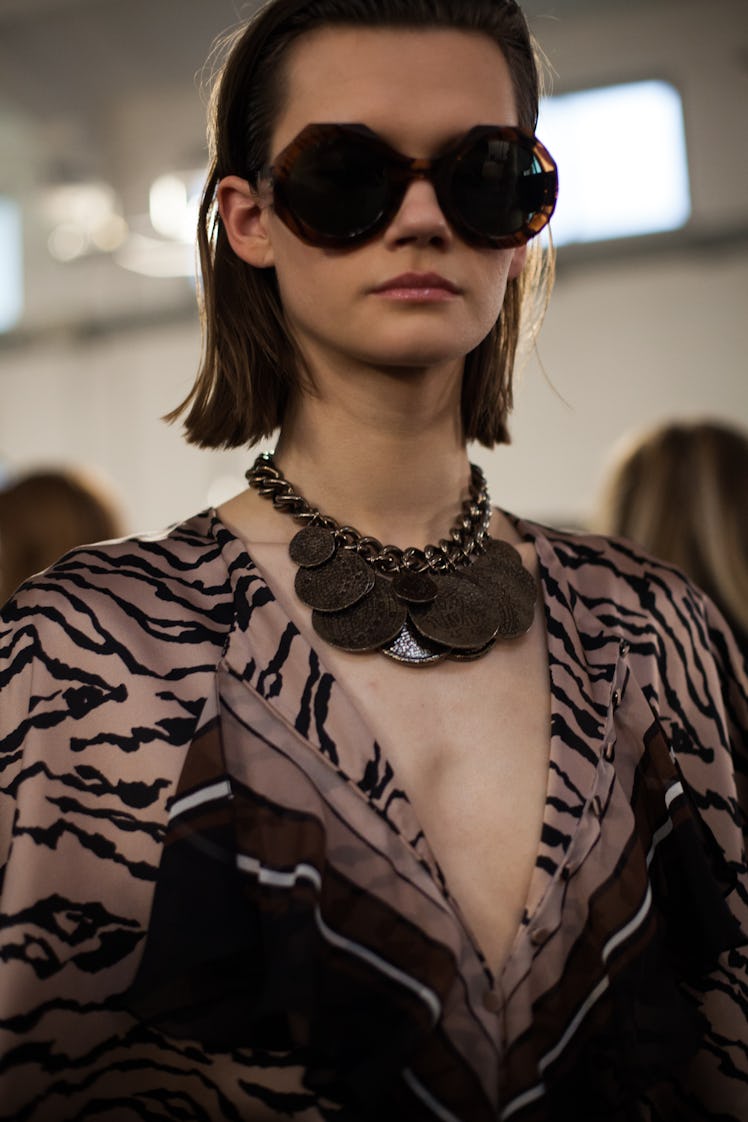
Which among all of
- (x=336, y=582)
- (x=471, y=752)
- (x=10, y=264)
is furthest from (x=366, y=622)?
(x=10, y=264)

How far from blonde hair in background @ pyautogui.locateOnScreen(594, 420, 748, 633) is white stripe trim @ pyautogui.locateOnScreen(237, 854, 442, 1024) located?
1.53 metres

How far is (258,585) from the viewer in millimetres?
1167

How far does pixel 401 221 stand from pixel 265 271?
0.88ft

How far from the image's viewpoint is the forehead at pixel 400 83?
1.12 metres

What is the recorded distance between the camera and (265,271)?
4.36 feet

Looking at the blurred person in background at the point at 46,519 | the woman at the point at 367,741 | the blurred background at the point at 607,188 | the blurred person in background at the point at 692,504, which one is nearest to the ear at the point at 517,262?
the woman at the point at 367,741

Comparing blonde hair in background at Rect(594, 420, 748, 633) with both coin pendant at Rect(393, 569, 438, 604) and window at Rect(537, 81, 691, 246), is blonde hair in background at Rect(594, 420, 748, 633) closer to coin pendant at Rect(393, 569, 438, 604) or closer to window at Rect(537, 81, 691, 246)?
coin pendant at Rect(393, 569, 438, 604)

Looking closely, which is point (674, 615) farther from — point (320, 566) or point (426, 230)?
point (426, 230)

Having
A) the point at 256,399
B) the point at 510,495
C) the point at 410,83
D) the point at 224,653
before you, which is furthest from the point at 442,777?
the point at 510,495

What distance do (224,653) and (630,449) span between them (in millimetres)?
1694

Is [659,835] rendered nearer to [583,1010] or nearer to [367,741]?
[583,1010]

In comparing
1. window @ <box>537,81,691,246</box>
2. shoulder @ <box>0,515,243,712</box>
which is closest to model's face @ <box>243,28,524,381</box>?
shoulder @ <box>0,515,243,712</box>

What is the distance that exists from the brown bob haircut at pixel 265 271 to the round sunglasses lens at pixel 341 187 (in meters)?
0.13

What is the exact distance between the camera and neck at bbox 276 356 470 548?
47.9 inches
